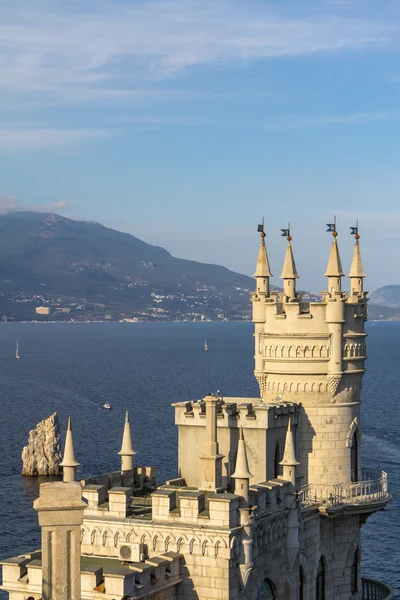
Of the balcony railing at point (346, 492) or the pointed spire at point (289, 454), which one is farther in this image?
the balcony railing at point (346, 492)

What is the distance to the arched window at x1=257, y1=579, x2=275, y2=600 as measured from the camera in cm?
3388

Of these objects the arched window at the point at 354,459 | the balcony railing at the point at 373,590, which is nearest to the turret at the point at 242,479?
the arched window at the point at 354,459

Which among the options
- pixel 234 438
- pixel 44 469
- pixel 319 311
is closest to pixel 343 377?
pixel 319 311

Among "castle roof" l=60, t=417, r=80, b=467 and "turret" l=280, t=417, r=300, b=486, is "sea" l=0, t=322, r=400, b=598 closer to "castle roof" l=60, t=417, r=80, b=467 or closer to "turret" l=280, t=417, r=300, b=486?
"turret" l=280, t=417, r=300, b=486

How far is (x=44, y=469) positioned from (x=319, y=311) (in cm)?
7234

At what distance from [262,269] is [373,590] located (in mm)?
12955

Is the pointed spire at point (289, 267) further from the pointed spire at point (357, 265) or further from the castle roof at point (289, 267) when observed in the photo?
the pointed spire at point (357, 265)

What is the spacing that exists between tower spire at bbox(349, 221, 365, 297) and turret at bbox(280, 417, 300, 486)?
8815mm

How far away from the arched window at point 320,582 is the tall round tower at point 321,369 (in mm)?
2893

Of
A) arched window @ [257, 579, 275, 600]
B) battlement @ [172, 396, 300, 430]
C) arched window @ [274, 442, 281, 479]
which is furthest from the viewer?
arched window @ [274, 442, 281, 479]

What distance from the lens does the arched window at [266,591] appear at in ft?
111

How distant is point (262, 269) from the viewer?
4216cm

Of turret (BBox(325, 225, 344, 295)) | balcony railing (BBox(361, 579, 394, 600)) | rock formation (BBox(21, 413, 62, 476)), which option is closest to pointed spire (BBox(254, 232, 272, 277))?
turret (BBox(325, 225, 344, 295))

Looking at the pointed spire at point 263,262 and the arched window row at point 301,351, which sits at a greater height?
the pointed spire at point 263,262
